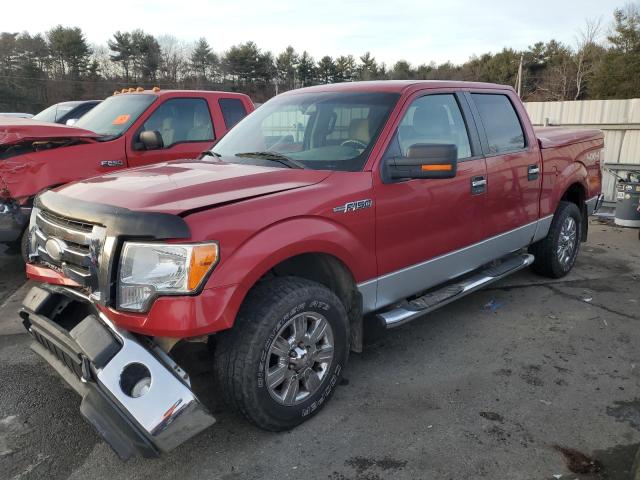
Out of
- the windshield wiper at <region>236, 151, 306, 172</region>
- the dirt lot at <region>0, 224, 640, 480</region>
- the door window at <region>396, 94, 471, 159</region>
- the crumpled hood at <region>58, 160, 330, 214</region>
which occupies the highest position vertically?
the door window at <region>396, 94, 471, 159</region>

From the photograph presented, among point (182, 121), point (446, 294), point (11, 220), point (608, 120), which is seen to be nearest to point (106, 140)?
point (182, 121)

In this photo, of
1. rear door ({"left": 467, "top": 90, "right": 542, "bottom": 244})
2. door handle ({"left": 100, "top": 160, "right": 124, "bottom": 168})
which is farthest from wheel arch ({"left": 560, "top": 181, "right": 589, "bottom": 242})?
door handle ({"left": 100, "top": 160, "right": 124, "bottom": 168})

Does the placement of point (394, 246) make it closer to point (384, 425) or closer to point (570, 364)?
point (384, 425)

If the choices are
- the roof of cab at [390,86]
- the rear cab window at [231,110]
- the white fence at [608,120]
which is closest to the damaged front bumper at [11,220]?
the rear cab window at [231,110]

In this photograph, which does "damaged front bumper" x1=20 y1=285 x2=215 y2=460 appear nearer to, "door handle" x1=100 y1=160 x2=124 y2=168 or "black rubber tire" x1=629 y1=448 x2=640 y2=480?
"black rubber tire" x1=629 y1=448 x2=640 y2=480

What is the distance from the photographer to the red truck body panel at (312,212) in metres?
2.43

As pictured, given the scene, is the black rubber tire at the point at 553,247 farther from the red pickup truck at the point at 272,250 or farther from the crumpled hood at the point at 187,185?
the crumpled hood at the point at 187,185

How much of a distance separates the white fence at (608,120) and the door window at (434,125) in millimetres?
7931

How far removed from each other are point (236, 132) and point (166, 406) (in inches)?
93.9

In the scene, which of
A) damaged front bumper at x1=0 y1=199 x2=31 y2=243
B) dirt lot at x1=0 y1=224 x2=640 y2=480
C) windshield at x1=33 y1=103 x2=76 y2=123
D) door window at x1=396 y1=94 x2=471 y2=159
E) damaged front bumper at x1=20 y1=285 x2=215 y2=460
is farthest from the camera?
windshield at x1=33 y1=103 x2=76 y2=123

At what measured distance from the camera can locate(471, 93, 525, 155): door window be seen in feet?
14.1

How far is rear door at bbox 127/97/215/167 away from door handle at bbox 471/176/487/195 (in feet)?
12.6

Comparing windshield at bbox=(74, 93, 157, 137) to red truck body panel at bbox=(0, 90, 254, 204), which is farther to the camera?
windshield at bbox=(74, 93, 157, 137)

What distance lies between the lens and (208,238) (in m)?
2.39
